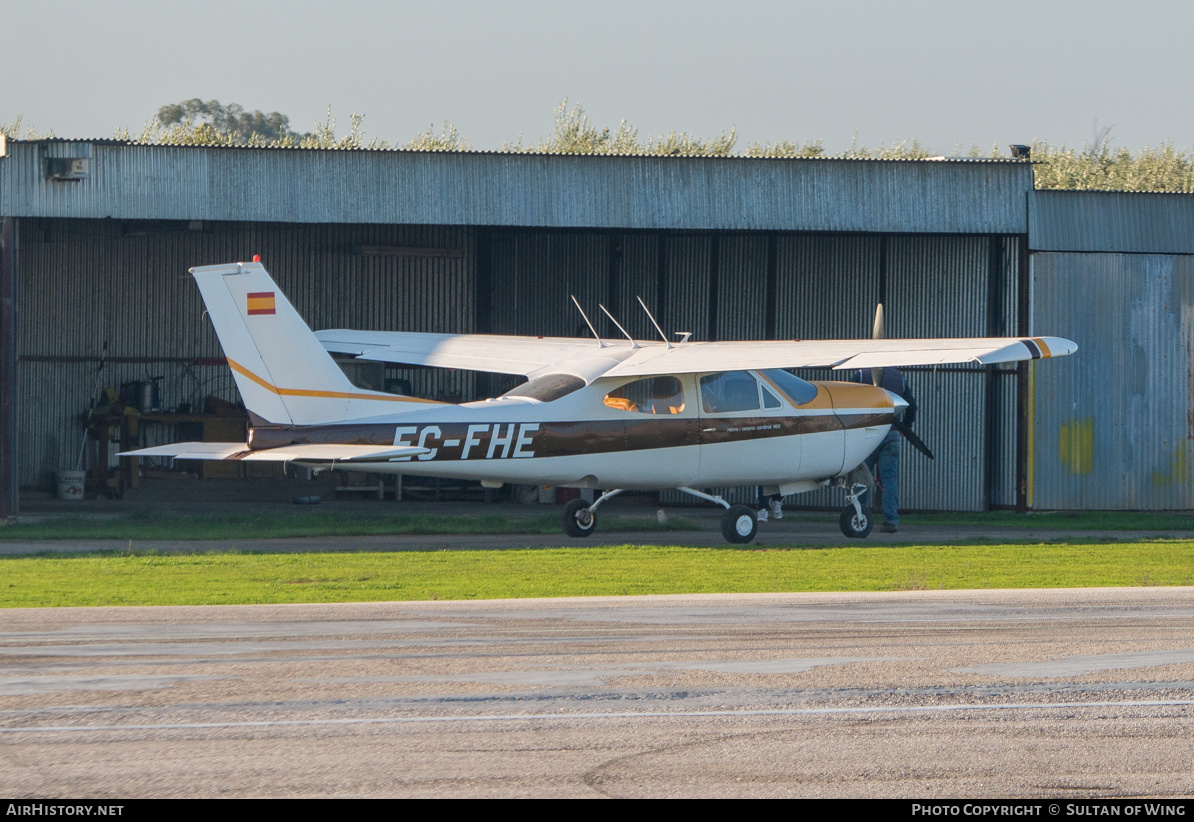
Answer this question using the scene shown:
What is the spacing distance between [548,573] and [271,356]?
13.8 ft

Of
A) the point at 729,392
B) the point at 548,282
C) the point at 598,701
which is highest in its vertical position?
the point at 548,282

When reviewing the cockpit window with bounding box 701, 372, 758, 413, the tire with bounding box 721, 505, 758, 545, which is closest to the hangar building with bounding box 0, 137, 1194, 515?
the cockpit window with bounding box 701, 372, 758, 413

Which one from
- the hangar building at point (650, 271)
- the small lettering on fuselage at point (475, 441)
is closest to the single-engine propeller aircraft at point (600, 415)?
the small lettering on fuselage at point (475, 441)

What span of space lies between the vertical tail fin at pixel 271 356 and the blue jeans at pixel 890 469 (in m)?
6.73

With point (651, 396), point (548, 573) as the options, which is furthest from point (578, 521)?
point (548, 573)

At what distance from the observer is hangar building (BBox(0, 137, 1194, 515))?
17.7 metres

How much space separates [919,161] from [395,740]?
1536cm

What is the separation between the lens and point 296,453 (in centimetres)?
1323

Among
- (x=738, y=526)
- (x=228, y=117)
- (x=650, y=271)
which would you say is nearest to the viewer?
(x=738, y=526)

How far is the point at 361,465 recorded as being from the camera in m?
13.5

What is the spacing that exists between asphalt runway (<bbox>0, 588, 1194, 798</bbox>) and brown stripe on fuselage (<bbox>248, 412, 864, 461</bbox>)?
13.1 ft

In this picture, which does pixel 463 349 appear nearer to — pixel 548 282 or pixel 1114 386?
pixel 548 282

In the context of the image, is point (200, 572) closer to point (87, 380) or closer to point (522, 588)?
point (522, 588)

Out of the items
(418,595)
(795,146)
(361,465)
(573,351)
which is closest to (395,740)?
(418,595)
